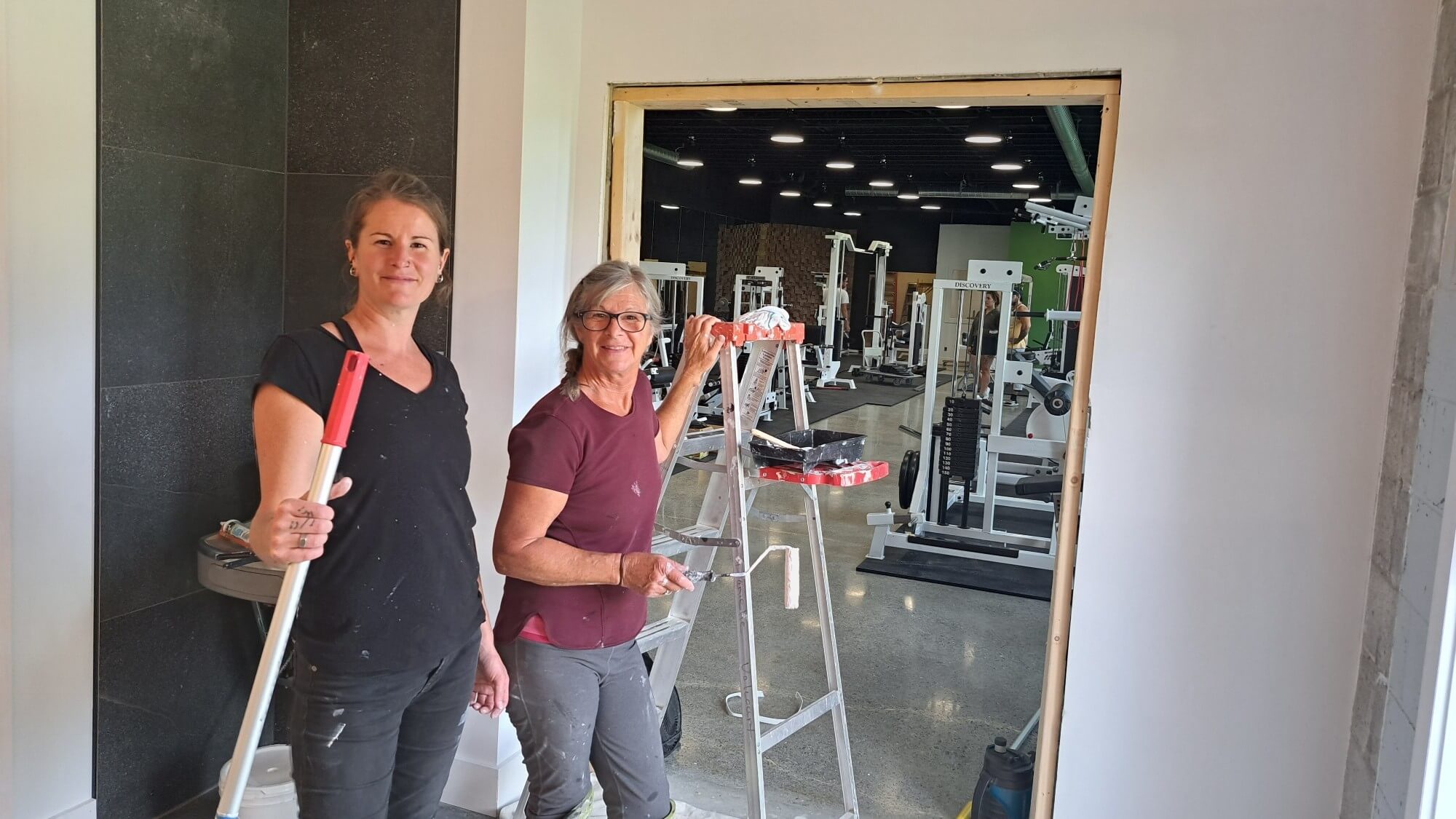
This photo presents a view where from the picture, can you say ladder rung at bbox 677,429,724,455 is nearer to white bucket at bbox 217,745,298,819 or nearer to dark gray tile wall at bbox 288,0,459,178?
dark gray tile wall at bbox 288,0,459,178

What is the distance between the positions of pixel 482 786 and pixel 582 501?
1.45m

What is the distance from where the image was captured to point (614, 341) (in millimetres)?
1804

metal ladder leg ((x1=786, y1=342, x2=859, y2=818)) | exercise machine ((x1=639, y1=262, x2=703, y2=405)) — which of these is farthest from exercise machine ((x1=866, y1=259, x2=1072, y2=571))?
metal ladder leg ((x1=786, y1=342, x2=859, y2=818))

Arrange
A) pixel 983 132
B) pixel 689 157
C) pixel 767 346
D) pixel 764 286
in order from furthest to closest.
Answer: pixel 689 157
pixel 764 286
pixel 983 132
pixel 767 346

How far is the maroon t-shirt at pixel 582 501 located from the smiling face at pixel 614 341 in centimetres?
8

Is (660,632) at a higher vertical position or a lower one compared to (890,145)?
lower

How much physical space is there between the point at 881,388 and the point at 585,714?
12934 mm

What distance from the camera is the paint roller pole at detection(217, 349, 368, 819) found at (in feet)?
3.86

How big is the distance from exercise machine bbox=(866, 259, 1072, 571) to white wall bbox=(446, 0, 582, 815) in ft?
11.5

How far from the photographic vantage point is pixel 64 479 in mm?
2281

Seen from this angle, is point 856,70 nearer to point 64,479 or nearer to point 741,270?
point 64,479

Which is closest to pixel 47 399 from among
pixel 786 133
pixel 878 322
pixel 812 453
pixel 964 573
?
pixel 812 453

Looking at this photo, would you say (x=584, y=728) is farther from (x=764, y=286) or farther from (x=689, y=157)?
(x=689, y=157)

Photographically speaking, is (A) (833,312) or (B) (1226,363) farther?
(A) (833,312)
